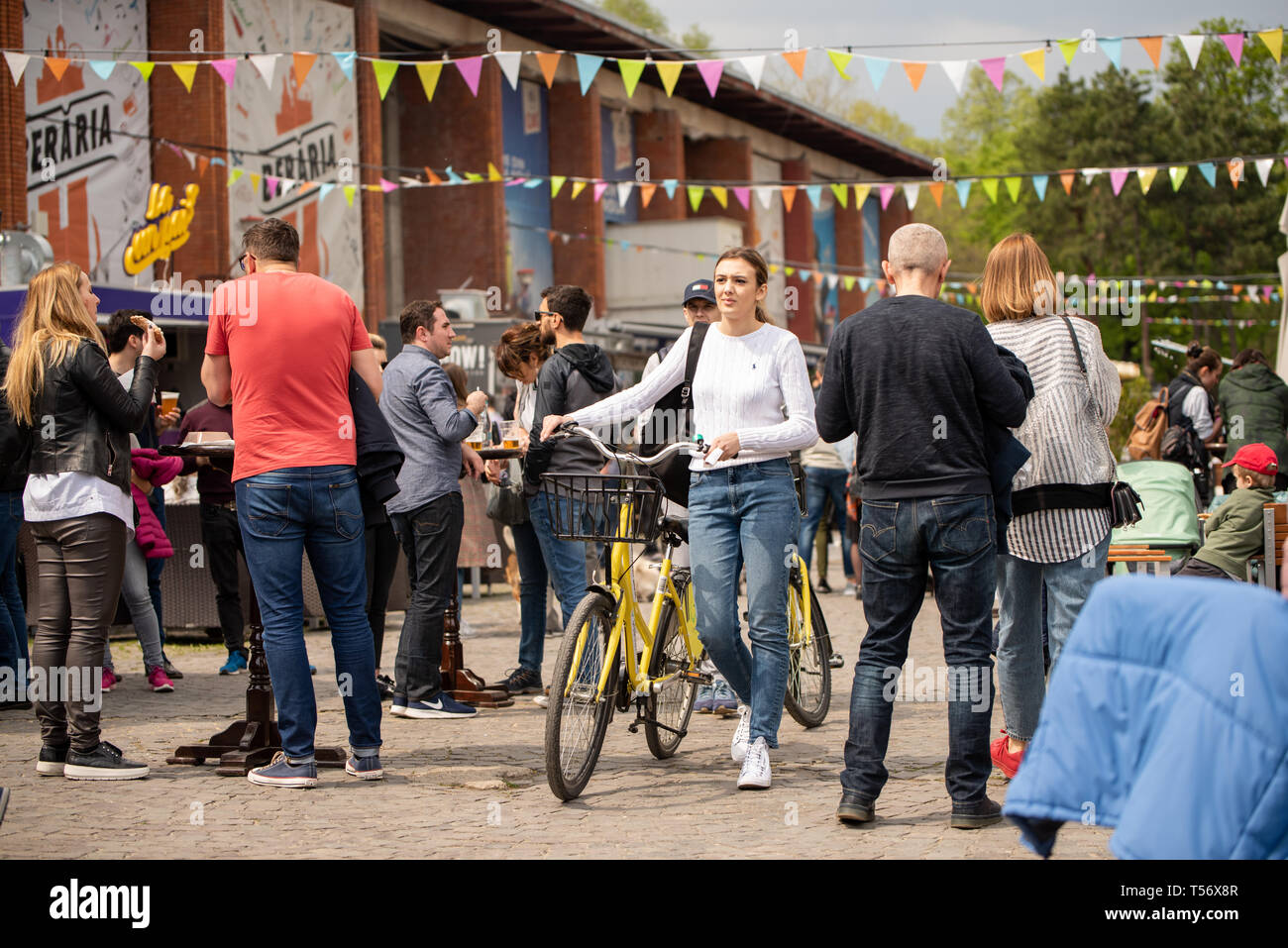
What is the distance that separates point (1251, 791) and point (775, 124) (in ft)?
129

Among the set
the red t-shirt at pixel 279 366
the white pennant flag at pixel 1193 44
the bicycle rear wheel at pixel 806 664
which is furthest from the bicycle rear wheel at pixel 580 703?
the white pennant flag at pixel 1193 44

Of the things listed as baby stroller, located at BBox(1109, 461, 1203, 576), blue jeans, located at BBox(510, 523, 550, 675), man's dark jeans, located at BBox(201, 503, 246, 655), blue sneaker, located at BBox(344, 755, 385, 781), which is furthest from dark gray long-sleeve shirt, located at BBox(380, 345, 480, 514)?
baby stroller, located at BBox(1109, 461, 1203, 576)

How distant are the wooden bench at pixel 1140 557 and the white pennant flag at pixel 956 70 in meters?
6.37

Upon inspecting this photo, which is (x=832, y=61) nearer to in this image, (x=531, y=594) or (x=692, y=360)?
(x=531, y=594)

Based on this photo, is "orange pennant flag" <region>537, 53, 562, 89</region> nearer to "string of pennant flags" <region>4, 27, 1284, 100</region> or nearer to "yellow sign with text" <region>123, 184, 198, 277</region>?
"string of pennant flags" <region>4, 27, 1284, 100</region>

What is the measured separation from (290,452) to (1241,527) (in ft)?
16.6

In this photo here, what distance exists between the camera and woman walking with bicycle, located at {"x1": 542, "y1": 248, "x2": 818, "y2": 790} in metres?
5.67

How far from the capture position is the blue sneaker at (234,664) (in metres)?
9.33

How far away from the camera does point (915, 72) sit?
13578 millimetres

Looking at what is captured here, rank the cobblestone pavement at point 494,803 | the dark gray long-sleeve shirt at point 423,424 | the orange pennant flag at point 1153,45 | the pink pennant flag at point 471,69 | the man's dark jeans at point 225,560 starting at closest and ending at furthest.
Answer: the cobblestone pavement at point 494,803 → the dark gray long-sleeve shirt at point 423,424 → the man's dark jeans at point 225,560 → the orange pennant flag at point 1153,45 → the pink pennant flag at point 471,69

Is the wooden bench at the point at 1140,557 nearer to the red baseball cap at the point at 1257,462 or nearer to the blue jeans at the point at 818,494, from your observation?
the red baseball cap at the point at 1257,462

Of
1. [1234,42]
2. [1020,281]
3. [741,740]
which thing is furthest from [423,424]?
[1234,42]

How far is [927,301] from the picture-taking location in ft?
16.3

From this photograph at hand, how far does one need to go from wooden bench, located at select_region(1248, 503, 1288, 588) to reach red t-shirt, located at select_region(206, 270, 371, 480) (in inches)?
189
